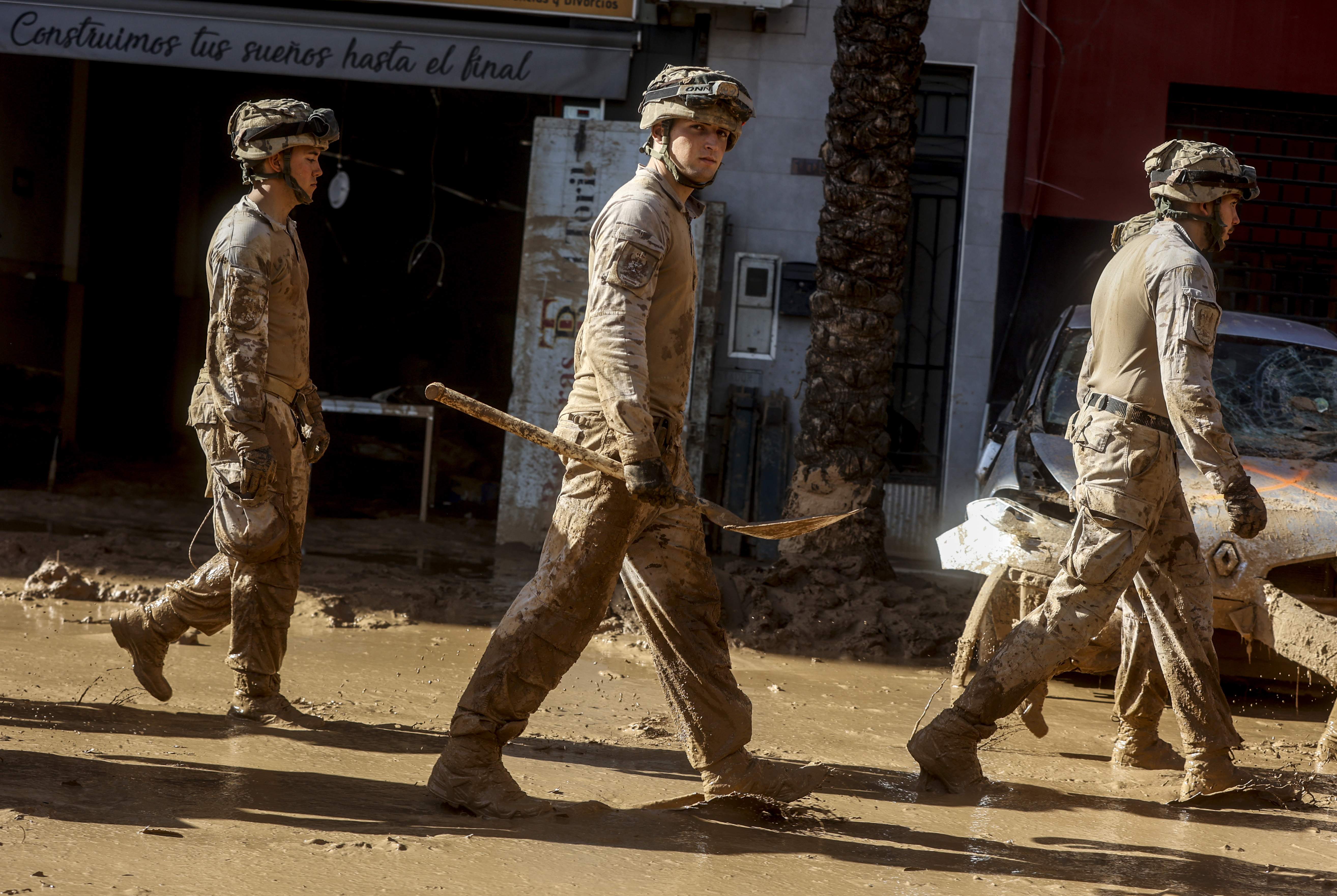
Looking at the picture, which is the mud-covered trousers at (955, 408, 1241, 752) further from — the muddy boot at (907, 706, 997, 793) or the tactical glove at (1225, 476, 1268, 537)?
the tactical glove at (1225, 476, 1268, 537)

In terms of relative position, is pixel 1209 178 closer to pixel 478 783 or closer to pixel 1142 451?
pixel 1142 451

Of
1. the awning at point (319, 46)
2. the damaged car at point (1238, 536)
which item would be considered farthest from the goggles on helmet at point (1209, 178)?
the awning at point (319, 46)

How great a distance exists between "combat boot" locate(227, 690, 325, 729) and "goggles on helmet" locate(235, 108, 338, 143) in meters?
2.02

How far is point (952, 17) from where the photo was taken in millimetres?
9836

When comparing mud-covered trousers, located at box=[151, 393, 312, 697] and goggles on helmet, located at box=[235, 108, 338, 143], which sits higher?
goggles on helmet, located at box=[235, 108, 338, 143]

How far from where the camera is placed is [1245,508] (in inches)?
160

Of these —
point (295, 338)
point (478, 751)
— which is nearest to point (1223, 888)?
point (478, 751)

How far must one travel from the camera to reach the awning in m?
9.12

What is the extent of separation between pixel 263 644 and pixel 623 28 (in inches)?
263

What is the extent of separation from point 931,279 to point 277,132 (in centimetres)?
664

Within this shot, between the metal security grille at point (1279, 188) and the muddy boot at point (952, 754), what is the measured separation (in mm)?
7211

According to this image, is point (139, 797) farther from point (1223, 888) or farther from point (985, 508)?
point (985, 508)

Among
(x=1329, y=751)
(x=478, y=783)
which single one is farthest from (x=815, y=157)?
(x=478, y=783)

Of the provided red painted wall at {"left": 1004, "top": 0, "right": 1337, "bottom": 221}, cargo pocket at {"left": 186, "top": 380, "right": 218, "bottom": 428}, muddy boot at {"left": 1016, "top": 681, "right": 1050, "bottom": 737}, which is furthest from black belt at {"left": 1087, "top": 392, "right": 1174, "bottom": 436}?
red painted wall at {"left": 1004, "top": 0, "right": 1337, "bottom": 221}
